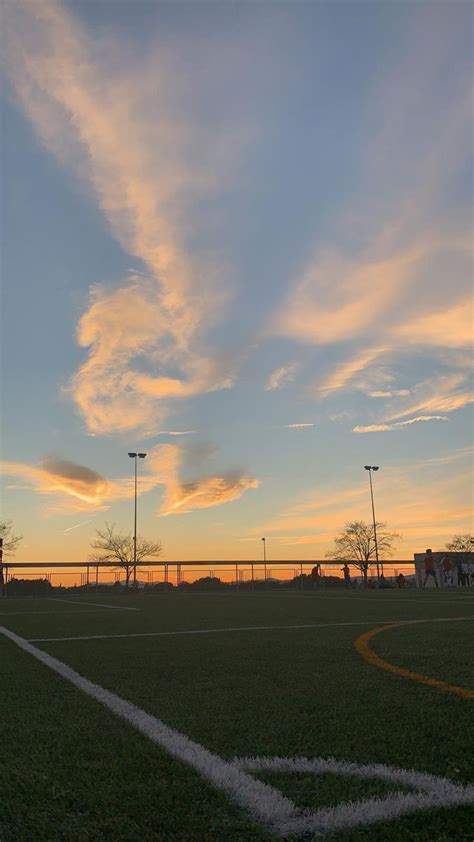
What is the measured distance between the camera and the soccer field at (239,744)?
2.32m

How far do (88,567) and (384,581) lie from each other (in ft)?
75.2

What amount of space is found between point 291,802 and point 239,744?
843mm

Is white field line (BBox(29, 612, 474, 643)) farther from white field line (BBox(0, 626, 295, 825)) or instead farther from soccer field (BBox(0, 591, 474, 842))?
white field line (BBox(0, 626, 295, 825))

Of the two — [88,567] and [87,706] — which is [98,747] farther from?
[88,567]

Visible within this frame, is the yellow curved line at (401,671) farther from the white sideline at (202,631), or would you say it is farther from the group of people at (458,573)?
the group of people at (458,573)

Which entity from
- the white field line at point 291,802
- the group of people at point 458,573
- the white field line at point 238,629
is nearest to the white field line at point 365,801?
the white field line at point 291,802

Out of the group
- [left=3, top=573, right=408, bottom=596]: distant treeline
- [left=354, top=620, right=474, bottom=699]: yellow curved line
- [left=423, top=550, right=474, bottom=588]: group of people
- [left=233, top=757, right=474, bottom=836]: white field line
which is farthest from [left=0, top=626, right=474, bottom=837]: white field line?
[left=3, top=573, right=408, bottom=596]: distant treeline

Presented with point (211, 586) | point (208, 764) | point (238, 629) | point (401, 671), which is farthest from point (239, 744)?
point (211, 586)

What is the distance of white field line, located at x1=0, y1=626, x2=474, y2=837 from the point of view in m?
2.28

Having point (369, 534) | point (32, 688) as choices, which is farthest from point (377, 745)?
point (369, 534)

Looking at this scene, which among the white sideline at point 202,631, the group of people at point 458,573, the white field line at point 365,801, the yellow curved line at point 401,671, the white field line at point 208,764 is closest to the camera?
the white field line at point 365,801

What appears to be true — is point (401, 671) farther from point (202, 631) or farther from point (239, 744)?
point (202, 631)

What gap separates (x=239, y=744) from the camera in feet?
10.7

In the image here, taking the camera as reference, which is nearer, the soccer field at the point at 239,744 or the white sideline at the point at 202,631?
the soccer field at the point at 239,744
